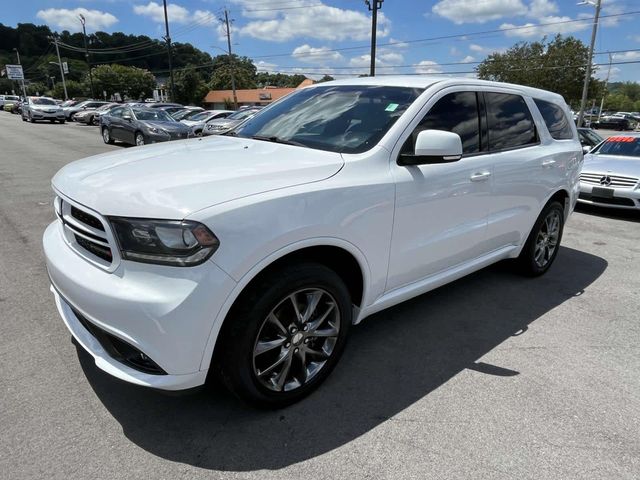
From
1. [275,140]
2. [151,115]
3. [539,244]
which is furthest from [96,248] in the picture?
[151,115]

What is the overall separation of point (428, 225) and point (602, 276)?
3086 mm

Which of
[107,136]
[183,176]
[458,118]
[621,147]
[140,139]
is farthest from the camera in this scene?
[107,136]

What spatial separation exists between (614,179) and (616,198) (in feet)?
1.12

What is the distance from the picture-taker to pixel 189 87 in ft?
275

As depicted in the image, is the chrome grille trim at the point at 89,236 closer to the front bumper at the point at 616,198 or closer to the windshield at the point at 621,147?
the front bumper at the point at 616,198

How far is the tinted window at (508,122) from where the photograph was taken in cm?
384

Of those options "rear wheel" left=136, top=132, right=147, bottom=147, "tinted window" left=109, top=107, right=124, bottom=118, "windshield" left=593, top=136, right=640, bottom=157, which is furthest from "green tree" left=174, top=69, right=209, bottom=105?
"windshield" left=593, top=136, right=640, bottom=157

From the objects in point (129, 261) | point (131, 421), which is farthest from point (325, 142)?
point (131, 421)

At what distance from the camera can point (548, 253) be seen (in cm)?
498

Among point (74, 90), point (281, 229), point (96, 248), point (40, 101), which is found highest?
point (74, 90)

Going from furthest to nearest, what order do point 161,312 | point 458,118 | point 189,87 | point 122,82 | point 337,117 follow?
point 122,82 → point 189,87 → point 458,118 → point 337,117 → point 161,312

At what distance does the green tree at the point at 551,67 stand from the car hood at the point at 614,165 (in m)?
46.7

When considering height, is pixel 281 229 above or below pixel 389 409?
above

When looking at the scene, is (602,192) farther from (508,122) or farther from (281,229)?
(281,229)
